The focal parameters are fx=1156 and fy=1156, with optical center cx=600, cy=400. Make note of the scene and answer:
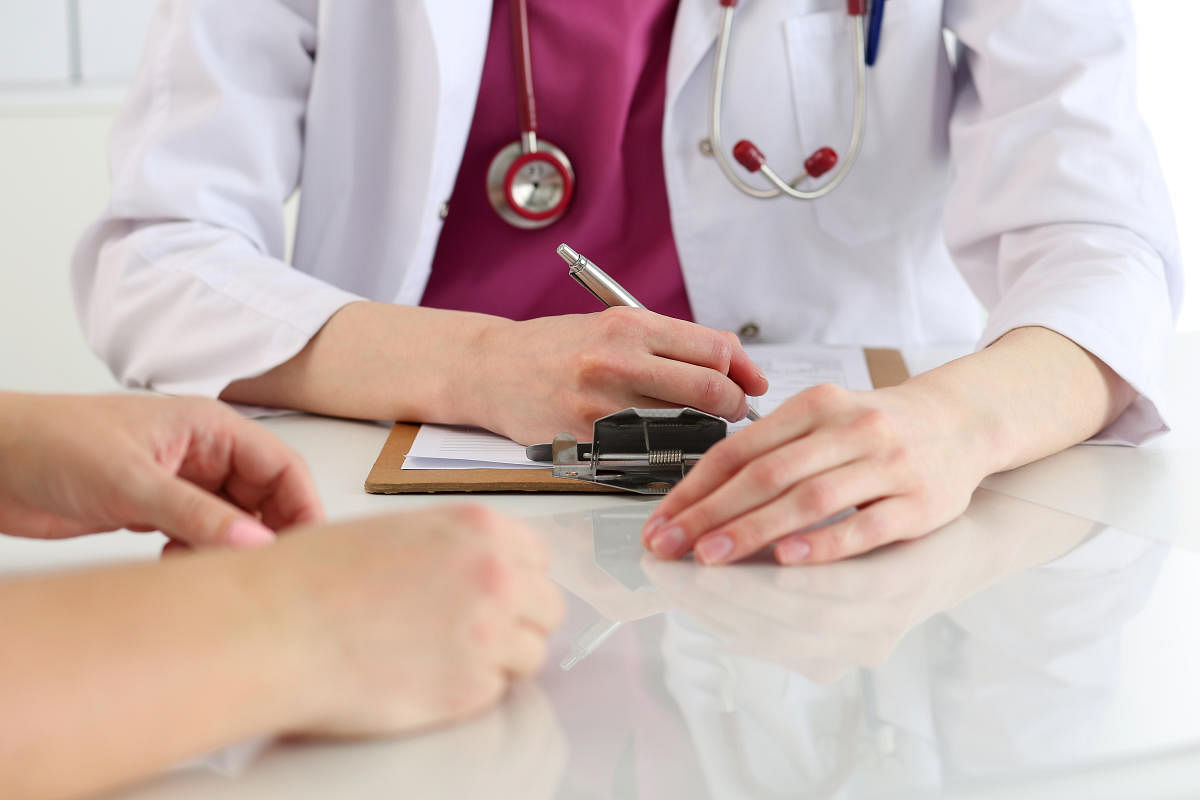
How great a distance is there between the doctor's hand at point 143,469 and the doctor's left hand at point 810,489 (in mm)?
186

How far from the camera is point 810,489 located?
1.88ft

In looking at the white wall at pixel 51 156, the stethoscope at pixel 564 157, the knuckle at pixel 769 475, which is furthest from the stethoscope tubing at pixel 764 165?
the white wall at pixel 51 156

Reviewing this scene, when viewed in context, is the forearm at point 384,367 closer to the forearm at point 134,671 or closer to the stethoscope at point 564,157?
the stethoscope at point 564,157

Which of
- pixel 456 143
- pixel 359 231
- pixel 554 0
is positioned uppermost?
pixel 554 0

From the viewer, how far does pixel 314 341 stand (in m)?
0.87

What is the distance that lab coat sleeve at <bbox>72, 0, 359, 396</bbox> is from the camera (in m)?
0.89

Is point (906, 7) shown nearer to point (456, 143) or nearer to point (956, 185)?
point (956, 185)

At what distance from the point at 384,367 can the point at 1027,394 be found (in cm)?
44

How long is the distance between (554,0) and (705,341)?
525 mm

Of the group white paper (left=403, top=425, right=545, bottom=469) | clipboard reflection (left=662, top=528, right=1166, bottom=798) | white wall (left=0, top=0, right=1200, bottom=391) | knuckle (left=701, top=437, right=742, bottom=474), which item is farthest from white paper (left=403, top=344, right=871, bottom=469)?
white wall (left=0, top=0, right=1200, bottom=391)

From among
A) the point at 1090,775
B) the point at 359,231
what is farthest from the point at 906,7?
the point at 1090,775

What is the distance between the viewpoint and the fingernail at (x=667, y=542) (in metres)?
0.57

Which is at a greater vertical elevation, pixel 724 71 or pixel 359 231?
pixel 724 71

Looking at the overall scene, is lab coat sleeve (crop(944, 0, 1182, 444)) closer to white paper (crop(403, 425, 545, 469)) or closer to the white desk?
the white desk
